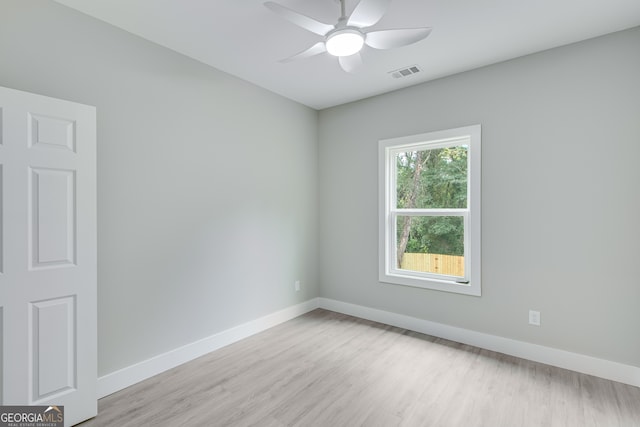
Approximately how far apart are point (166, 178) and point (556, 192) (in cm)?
341

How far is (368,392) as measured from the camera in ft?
7.41

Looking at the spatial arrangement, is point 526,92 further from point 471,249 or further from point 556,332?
point 556,332

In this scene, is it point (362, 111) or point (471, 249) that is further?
point (362, 111)

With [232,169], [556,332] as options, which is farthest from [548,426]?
[232,169]

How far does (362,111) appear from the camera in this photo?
3846 mm

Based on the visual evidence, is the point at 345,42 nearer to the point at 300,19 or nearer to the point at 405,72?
the point at 300,19

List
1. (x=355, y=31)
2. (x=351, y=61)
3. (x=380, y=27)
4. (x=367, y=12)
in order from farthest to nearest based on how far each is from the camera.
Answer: (x=380, y=27)
(x=351, y=61)
(x=355, y=31)
(x=367, y=12)

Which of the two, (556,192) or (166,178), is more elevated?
(166,178)

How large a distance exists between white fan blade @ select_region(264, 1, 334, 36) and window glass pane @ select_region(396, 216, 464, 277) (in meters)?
2.33

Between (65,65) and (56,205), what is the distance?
1000mm

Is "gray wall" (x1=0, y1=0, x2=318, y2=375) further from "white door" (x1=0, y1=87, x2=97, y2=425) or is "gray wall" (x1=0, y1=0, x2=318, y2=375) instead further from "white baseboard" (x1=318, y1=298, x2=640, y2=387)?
"white baseboard" (x1=318, y1=298, x2=640, y2=387)

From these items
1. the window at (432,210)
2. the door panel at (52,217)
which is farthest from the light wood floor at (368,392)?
the door panel at (52,217)

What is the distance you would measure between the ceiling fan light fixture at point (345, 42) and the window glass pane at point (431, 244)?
2113mm

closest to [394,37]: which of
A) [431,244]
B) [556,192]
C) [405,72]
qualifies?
[405,72]
